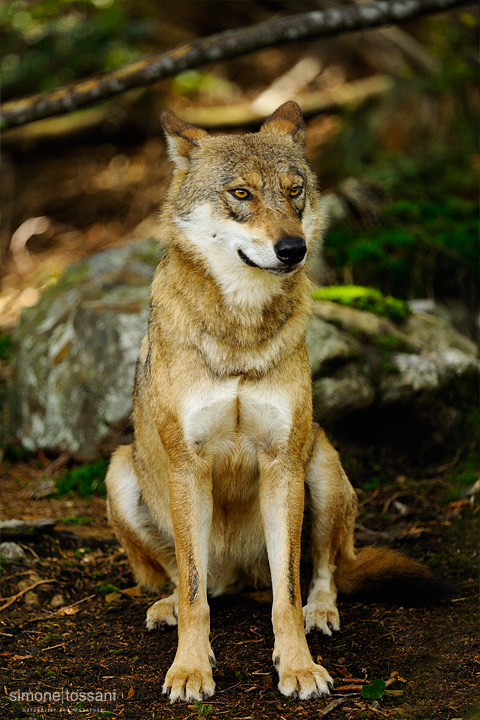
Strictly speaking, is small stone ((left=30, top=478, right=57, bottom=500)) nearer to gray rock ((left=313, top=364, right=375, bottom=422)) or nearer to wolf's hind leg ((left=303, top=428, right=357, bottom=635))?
gray rock ((left=313, top=364, right=375, bottom=422))

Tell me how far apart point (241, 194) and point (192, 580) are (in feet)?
7.38

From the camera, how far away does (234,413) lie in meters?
4.11

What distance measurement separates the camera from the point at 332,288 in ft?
26.8

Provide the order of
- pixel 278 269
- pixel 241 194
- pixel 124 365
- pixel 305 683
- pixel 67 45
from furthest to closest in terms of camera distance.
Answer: pixel 67 45
pixel 124 365
pixel 241 194
pixel 278 269
pixel 305 683

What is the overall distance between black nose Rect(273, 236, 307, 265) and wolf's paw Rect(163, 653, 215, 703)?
226cm

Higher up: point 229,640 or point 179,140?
point 179,140

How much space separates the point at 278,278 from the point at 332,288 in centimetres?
396

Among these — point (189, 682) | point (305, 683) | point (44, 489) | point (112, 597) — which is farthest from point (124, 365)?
point (305, 683)

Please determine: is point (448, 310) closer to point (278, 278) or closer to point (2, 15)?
point (278, 278)

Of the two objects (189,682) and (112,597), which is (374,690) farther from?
(112,597)

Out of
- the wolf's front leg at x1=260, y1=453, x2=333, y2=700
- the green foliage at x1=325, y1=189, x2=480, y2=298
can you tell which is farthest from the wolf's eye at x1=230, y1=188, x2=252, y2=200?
the green foliage at x1=325, y1=189, x2=480, y2=298

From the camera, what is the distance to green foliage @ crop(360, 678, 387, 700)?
3.64 m

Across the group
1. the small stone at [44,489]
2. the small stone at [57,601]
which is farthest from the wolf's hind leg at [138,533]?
the small stone at [44,489]

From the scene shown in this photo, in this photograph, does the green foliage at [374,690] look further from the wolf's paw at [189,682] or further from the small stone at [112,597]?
the small stone at [112,597]
